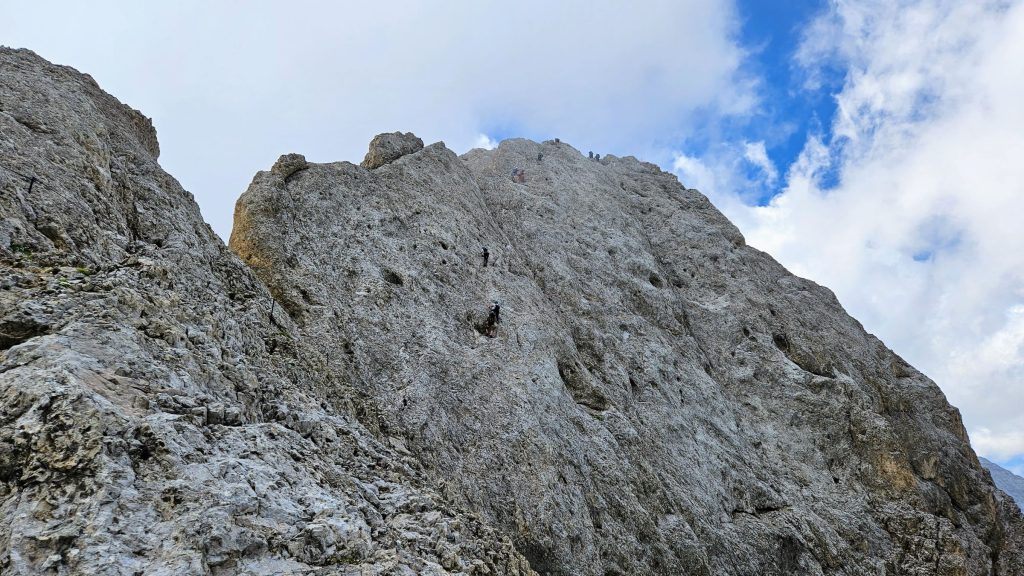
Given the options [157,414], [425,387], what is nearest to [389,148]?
[425,387]

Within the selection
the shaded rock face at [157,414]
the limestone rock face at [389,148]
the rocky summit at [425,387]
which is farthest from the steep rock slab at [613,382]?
the shaded rock face at [157,414]

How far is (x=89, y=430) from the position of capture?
29.7ft

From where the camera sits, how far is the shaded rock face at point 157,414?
855cm

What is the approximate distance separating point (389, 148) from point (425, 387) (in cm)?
2053

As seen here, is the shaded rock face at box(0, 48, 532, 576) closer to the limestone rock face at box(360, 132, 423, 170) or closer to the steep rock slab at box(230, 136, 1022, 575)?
the steep rock slab at box(230, 136, 1022, 575)

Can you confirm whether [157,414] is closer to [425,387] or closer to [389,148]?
[425,387]

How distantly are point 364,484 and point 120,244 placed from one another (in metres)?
9.31

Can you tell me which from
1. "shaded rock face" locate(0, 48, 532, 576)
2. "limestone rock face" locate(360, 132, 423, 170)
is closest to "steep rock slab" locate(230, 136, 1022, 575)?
"limestone rock face" locate(360, 132, 423, 170)

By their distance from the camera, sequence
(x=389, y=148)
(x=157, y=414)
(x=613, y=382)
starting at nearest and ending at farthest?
(x=157, y=414) → (x=613, y=382) → (x=389, y=148)

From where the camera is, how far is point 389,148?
37844mm

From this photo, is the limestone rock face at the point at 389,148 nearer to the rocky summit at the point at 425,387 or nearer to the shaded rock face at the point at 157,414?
the rocky summit at the point at 425,387

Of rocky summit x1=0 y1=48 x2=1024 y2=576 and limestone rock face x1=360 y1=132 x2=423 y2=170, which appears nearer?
rocky summit x1=0 y1=48 x2=1024 y2=576

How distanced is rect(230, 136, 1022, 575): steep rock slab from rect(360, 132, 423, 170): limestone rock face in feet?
4.16

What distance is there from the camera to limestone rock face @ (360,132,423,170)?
36.6m
